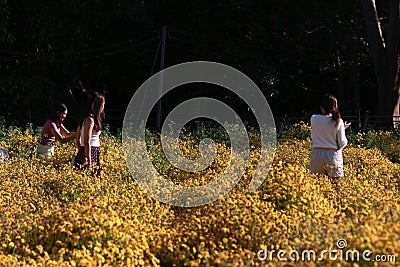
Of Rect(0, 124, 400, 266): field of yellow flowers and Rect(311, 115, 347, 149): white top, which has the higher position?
Rect(311, 115, 347, 149): white top

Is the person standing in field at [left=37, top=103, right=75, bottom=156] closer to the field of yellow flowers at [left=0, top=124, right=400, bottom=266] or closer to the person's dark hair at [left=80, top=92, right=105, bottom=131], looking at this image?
the person's dark hair at [left=80, top=92, right=105, bottom=131]

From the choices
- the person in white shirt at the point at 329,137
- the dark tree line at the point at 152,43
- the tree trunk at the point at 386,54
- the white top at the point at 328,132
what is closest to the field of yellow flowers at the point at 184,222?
the person in white shirt at the point at 329,137

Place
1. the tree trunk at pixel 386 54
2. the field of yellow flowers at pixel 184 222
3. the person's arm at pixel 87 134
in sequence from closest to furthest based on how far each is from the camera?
the field of yellow flowers at pixel 184 222 < the person's arm at pixel 87 134 < the tree trunk at pixel 386 54

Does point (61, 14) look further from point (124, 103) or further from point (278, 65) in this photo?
point (278, 65)

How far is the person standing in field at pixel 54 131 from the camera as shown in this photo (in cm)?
1042

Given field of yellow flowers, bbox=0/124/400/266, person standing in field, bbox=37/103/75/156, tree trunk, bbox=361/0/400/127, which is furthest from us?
tree trunk, bbox=361/0/400/127

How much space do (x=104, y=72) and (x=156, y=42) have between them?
214cm

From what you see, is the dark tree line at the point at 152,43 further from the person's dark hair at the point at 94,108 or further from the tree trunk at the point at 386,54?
the person's dark hair at the point at 94,108

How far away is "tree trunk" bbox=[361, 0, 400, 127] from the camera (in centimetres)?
1928

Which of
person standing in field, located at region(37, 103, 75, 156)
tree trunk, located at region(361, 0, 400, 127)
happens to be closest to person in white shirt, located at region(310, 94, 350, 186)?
person standing in field, located at region(37, 103, 75, 156)

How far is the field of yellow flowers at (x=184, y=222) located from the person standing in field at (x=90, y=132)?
0.27 meters

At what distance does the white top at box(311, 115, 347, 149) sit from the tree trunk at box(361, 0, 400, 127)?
1118 cm

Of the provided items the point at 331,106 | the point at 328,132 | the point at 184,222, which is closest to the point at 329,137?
the point at 328,132

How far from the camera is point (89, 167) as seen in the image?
8688mm
